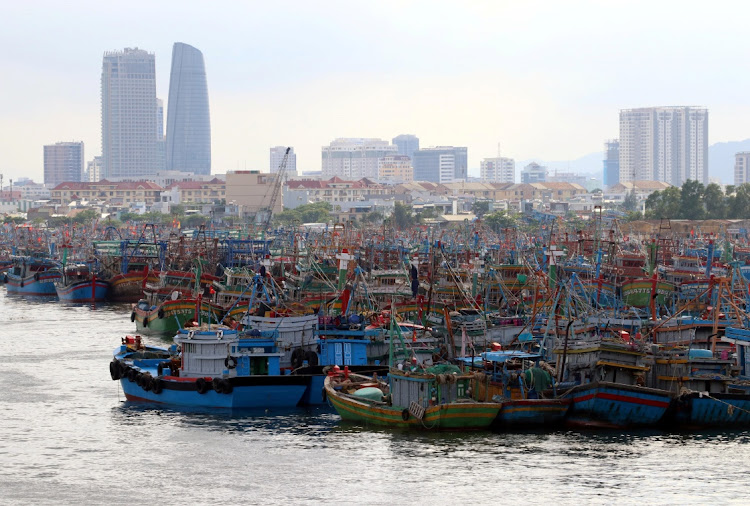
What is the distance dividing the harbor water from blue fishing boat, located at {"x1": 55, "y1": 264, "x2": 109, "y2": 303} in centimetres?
4773

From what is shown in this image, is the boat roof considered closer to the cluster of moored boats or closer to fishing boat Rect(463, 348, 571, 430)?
the cluster of moored boats

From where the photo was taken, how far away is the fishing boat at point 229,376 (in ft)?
134

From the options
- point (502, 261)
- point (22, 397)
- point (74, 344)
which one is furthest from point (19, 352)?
point (502, 261)

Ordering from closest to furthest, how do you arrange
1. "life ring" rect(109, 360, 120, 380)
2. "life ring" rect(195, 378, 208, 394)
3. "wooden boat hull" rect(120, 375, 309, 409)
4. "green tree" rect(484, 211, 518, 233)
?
"wooden boat hull" rect(120, 375, 309, 409), "life ring" rect(195, 378, 208, 394), "life ring" rect(109, 360, 120, 380), "green tree" rect(484, 211, 518, 233)

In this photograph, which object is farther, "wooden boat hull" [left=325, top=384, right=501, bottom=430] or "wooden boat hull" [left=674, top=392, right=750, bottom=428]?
"wooden boat hull" [left=674, top=392, right=750, bottom=428]

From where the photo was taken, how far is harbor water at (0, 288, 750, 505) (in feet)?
103

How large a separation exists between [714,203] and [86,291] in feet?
269

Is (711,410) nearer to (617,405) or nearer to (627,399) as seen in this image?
(627,399)

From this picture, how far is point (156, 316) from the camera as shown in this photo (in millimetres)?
64250

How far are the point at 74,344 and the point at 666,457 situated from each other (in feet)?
114

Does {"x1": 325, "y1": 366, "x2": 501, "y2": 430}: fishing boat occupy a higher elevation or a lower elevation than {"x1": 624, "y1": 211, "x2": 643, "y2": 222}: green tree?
lower

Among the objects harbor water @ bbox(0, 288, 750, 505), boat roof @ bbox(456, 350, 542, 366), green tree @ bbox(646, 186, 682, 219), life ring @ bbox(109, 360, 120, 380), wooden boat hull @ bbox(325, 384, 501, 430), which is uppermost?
green tree @ bbox(646, 186, 682, 219)

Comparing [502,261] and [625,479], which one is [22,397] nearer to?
[625,479]

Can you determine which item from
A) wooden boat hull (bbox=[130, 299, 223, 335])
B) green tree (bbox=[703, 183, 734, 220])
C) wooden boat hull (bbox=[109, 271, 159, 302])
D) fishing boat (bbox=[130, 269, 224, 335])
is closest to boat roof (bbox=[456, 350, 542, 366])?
fishing boat (bbox=[130, 269, 224, 335])
